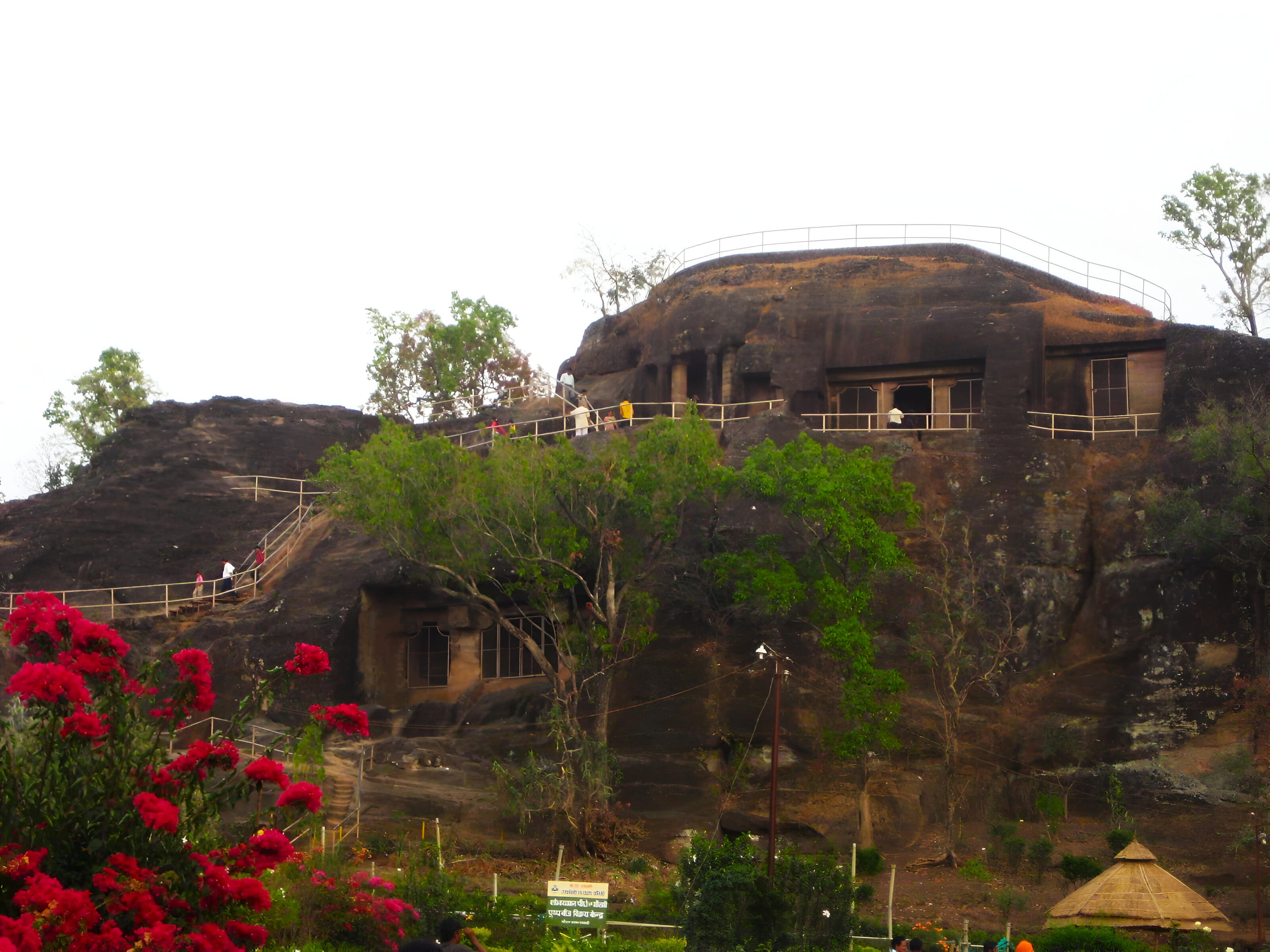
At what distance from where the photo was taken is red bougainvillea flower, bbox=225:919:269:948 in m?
11.2

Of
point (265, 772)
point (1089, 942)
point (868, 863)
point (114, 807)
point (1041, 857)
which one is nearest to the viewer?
point (114, 807)

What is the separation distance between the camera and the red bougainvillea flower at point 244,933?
11172mm

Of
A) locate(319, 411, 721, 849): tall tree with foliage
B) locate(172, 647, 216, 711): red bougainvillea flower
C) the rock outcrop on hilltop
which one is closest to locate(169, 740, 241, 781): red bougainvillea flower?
locate(172, 647, 216, 711): red bougainvillea flower

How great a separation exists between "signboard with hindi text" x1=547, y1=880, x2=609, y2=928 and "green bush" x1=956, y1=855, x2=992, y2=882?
1047 centimetres

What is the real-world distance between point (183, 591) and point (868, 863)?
20205 mm

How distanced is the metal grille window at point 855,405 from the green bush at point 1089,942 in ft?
62.3

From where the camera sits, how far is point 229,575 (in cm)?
3603

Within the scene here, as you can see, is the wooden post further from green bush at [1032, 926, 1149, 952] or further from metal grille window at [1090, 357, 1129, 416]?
metal grille window at [1090, 357, 1129, 416]

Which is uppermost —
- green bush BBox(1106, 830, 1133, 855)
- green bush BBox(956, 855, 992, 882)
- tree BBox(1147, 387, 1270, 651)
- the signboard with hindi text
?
tree BBox(1147, 387, 1270, 651)

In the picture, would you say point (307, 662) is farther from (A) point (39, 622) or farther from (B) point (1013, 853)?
(B) point (1013, 853)

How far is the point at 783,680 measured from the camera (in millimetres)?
30453

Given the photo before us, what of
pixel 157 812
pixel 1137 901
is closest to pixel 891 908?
pixel 1137 901

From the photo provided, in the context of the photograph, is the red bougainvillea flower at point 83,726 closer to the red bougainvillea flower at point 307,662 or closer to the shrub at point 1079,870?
the red bougainvillea flower at point 307,662

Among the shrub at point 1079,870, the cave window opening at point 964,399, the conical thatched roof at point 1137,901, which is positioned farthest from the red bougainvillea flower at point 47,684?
Result: the cave window opening at point 964,399
